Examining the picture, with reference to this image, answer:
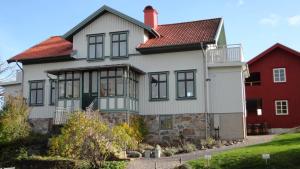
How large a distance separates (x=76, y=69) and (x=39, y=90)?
5.13 m

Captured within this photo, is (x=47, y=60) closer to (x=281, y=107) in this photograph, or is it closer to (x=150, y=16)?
(x=150, y=16)

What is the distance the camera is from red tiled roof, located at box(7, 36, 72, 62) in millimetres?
29889

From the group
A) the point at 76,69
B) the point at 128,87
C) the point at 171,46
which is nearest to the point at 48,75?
the point at 76,69

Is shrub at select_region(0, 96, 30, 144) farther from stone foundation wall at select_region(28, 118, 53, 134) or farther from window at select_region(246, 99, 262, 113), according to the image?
window at select_region(246, 99, 262, 113)

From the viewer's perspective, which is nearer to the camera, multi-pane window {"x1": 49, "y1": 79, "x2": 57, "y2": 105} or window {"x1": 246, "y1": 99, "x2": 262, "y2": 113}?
multi-pane window {"x1": 49, "y1": 79, "x2": 57, "y2": 105}

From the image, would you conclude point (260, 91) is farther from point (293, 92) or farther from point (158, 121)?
point (158, 121)

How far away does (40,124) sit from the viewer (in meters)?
29.7

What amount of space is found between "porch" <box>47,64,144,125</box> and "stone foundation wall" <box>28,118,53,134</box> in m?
2.88

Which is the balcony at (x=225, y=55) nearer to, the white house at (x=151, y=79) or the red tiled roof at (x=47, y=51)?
the white house at (x=151, y=79)

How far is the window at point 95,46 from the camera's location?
2888 centimetres

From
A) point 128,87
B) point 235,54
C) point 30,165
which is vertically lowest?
point 30,165

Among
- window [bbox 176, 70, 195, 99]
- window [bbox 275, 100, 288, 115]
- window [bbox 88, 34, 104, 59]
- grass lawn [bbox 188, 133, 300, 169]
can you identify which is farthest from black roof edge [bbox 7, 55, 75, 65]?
window [bbox 275, 100, 288, 115]

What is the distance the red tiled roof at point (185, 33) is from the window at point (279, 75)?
10.6 m

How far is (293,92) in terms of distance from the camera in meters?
36.3
